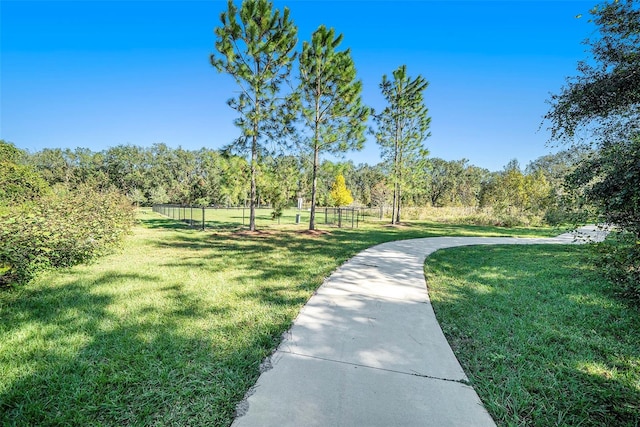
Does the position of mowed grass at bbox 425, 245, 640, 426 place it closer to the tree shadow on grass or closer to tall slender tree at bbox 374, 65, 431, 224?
the tree shadow on grass

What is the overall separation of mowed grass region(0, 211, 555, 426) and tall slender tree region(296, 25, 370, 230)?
8.01 metres

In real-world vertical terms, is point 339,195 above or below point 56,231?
above

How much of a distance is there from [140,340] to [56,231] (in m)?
3.45

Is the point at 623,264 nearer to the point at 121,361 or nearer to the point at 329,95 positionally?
the point at 121,361

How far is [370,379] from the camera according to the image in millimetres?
2219

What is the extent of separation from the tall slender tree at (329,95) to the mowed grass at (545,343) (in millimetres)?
8426

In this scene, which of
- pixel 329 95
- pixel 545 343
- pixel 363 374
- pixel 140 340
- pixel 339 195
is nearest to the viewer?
pixel 363 374

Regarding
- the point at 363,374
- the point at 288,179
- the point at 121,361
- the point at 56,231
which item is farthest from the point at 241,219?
the point at 363,374

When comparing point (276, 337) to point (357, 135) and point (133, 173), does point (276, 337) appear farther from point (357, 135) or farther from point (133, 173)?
point (133, 173)

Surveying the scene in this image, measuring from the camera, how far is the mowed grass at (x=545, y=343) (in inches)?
79.7

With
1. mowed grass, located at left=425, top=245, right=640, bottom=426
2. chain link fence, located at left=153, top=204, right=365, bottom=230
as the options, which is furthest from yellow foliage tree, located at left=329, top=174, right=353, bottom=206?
mowed grass, located at left=425, top=245, right=640, bottom=426

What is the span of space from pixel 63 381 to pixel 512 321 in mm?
4782

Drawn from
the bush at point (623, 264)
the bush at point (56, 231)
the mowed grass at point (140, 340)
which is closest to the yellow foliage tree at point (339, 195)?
the bush at point (56, 231)

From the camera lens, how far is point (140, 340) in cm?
282
